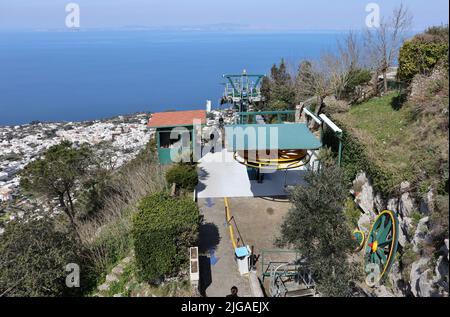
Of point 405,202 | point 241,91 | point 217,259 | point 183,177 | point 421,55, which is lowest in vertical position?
point 217,259

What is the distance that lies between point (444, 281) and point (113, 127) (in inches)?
1956

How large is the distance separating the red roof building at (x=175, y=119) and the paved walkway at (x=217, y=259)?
5794mm

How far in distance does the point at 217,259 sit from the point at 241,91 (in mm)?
14190

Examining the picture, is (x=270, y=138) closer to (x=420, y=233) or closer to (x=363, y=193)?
(x=363, y=193)

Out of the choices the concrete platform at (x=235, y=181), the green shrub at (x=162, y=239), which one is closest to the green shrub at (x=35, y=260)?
the green shrub at (x=162, y=239)

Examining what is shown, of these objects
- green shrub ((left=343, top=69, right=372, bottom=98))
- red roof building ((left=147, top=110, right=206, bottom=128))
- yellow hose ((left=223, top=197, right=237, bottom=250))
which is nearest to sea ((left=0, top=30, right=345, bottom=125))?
green shrub ((left=343, top=69, right=372, bottom=98))

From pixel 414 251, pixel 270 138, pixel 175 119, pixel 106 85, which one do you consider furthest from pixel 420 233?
pixel 106 85

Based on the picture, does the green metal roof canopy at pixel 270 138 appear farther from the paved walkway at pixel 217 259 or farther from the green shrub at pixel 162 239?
the green shrub at pixel 162 239

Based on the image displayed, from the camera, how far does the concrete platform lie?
15398 mm

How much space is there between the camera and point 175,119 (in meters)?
19.1

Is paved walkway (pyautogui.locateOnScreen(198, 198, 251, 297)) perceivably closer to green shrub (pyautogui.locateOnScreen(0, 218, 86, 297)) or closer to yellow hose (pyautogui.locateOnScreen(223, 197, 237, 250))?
yellow hose (pyautogui.locateOnScreen(223, 197, 237, 250))

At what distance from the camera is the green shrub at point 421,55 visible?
47.1 feet

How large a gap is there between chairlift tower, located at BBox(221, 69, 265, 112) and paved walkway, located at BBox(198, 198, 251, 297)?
35.4ft

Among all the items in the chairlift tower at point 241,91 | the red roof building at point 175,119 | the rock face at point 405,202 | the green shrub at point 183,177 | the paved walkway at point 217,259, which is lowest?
the paved walkway at point 217,259
